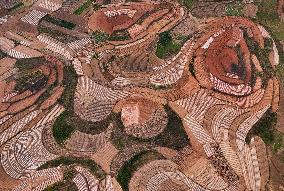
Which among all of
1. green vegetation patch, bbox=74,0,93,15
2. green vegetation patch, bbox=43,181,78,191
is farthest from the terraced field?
green vegetation patch, bbox=74,0,93,15

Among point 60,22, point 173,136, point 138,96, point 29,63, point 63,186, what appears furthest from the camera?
point 60,22

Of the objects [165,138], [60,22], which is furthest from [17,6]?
[165,138]

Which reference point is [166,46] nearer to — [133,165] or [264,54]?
[264,54]

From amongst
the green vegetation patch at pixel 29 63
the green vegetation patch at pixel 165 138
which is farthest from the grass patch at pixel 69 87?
the green vegetation patch at pixel 165 138

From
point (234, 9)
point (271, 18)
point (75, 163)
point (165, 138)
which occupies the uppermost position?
point (234, 9)

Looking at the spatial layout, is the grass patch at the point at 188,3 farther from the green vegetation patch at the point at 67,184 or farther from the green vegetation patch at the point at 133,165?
the green vegetation patch at the point at 67,184

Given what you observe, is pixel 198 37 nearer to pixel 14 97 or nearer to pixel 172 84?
pixel 172 84
